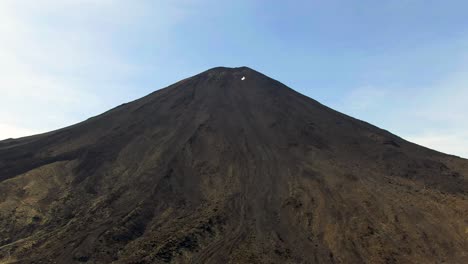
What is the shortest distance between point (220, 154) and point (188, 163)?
431 centimetres

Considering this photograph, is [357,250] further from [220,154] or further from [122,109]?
[122,109]

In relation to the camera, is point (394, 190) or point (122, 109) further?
point (122, 109)

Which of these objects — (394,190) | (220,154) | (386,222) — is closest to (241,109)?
(220,154)

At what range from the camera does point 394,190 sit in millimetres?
43062

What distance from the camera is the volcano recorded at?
33406 millimetres

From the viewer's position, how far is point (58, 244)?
3375cm

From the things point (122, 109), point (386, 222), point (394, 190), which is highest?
point (122, 109)

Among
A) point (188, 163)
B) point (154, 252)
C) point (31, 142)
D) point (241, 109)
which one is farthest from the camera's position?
point (241, 109)

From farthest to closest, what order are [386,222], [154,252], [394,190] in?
[394,190]
[386,222]
[154,252]

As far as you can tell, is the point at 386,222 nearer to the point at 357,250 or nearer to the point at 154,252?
A: the point at 357,250

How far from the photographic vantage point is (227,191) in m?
43.2

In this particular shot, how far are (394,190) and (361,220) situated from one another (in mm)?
8116

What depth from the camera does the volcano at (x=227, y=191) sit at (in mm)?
33406

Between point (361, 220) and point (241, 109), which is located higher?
point (241, 109)
